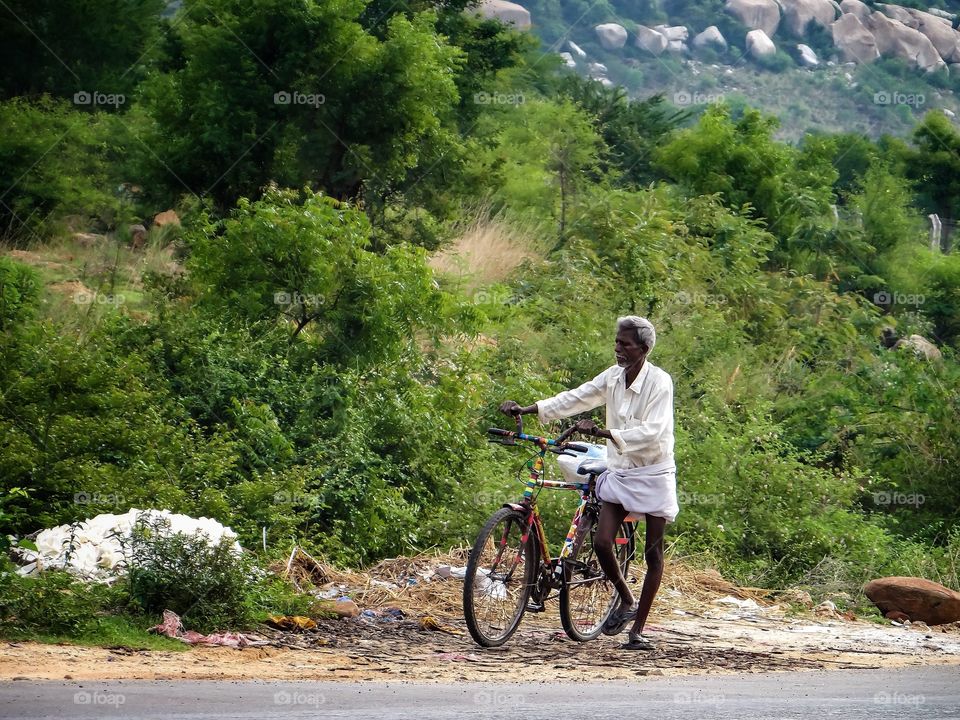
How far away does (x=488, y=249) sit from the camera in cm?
2623

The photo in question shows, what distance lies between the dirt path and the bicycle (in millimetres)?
201

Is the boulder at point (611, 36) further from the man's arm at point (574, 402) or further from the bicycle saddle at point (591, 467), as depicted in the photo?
the man's arm at point (574, 402)

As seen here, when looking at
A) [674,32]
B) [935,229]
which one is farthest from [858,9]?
[935,229]

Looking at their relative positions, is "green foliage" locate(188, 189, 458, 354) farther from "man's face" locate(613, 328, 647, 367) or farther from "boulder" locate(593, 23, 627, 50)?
"boulder" locate(593, 23, 627, 50)

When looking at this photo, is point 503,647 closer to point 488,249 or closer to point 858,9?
point 488,249

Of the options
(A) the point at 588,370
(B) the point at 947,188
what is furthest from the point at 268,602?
(B) the point at 947,188

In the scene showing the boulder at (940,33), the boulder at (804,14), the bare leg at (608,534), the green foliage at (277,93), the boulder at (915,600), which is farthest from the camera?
the boulder at (804,14)

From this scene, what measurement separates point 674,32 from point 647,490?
170 metres

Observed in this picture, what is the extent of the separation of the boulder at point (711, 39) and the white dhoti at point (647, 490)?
548 ft

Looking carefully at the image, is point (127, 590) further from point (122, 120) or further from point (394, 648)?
point (122, 120)

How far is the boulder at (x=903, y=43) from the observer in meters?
165

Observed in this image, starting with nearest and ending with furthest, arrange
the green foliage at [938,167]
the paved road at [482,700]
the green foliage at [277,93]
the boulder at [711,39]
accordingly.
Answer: the paved road at [482,700]
the green foliage at [277,93]
the green foliage at [938,167]
the boulder at [711,39]

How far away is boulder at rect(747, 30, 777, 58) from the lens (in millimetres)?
161625

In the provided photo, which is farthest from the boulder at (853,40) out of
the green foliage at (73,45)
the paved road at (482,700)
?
the paved road at (482,700)
